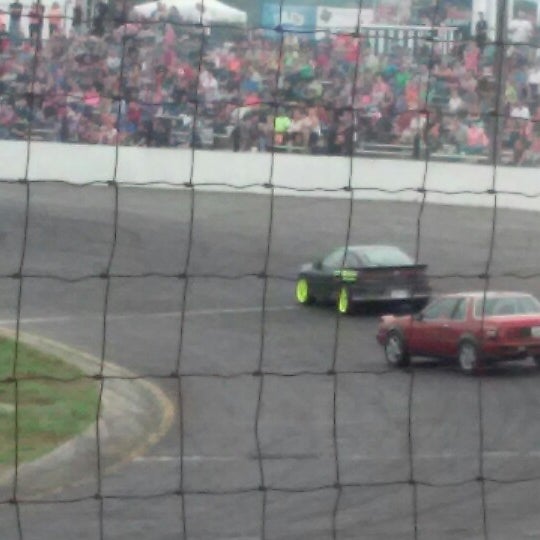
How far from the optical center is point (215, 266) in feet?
34.9

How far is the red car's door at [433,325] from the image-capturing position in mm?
5426

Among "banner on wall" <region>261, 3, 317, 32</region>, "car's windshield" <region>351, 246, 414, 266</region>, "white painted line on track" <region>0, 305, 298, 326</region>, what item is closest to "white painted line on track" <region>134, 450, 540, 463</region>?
"white painted line on track" <region>0, 305, 298, 326</region>

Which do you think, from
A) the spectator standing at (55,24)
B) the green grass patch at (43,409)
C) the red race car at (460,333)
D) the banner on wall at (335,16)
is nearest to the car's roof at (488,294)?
→ the red race car at (460,333)

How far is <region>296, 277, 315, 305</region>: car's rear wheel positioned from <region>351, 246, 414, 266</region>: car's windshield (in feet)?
0.81

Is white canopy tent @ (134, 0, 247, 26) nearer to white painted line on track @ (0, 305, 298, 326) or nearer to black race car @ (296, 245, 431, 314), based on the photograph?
black race car @ (296, 245, 431, 314)

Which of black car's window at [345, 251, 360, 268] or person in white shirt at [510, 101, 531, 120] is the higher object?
person in white shirt at [510, 101, 531, 120]

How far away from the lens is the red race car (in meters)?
5.29

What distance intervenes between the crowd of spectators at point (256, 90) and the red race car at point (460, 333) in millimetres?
514

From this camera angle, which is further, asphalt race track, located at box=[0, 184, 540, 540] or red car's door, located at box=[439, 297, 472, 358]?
asphalt race track, located at box=[0, 184, 540, 540]

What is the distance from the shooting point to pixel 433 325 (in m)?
5.77

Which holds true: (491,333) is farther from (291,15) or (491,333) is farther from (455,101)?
(291,15)

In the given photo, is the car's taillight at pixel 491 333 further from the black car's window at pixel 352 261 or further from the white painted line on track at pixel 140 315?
the white painted line on track at pixel 140 315

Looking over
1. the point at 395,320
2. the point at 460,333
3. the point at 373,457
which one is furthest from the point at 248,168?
the point at 460,333

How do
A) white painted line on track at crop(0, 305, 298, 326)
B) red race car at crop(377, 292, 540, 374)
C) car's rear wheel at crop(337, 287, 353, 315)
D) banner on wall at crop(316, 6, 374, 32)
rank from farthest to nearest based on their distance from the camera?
white painted line on track at crop(0, 305, 298, 326), banner on wall at crop(316, 6, 374, 32), car's rear wheel at crop(337, 287, 353, 315), red race car at crop(377, 292, 540, 374)
